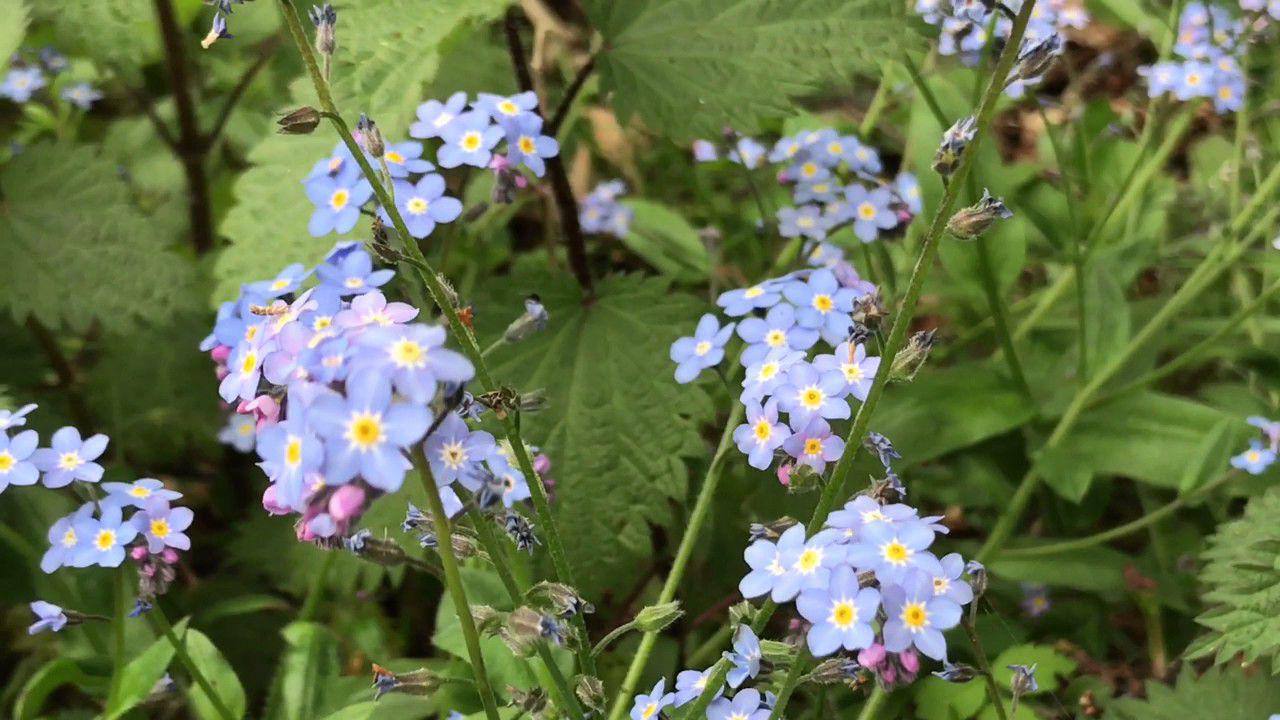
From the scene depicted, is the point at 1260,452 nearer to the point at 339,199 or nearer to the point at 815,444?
the point at 815,444

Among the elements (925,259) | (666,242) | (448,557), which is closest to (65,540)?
(448,557)

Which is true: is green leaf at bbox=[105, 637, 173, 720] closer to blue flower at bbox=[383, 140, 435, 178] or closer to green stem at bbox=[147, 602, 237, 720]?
green stem at bbox=[147, 602, 237, 720]

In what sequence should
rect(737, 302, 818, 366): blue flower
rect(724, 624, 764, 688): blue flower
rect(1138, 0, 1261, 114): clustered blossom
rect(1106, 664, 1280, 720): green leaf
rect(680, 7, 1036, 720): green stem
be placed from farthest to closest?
rect(1138, 0, 1261, 114): clustered blossom
rect(1106, 664, 1280, 720): green leaf
rect(737, 302, 818, 366): blue flower
rect(724, 624, 764, 688): blue flower
rect(680, 7, 1036, 720): green stem

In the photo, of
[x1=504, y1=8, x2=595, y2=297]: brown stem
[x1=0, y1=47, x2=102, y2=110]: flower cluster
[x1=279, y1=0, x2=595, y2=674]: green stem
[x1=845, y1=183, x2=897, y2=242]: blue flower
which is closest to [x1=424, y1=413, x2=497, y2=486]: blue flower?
[x1=279, y1=0, x2=595, y2=674]: green stem

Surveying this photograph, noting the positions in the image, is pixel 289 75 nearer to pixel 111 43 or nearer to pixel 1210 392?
pixel 111 43

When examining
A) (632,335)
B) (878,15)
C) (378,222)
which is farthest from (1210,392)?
(378,222)
